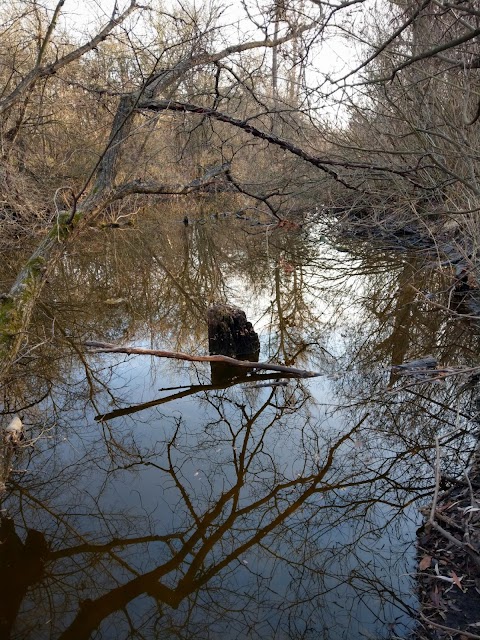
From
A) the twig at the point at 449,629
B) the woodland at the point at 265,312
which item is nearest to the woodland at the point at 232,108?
the woodland at the point at 265,312

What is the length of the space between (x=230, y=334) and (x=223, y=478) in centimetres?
232

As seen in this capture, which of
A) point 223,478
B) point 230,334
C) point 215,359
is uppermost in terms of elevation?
point 230,334

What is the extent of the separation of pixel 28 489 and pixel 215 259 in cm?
848

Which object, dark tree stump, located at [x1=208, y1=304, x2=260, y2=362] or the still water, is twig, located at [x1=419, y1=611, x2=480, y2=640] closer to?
the still water

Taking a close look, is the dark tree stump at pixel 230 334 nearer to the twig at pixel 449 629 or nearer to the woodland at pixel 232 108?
the woodland at pixel 232 108

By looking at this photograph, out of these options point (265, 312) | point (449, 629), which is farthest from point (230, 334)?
point (449, 629)

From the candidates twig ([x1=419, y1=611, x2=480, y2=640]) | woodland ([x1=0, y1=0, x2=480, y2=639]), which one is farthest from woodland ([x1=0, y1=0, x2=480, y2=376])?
twig ([x1=419, y1=611, x2=480, y2=640])

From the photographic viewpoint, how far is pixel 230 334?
589 centimetres

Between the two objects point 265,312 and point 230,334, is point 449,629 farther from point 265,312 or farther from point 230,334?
point 265,312

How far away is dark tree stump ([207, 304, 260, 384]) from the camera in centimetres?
584

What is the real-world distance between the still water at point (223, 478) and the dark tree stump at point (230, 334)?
0.28 m

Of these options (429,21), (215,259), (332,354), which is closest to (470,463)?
(332,354)

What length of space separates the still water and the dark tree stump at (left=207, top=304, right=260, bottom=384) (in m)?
0.28

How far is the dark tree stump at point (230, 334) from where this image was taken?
19.2 feet
